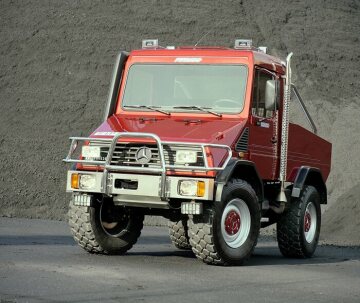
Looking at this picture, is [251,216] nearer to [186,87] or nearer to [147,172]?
[147,172]

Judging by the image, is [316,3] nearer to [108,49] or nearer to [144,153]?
[108,49]

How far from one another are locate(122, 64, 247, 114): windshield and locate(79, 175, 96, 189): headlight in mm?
1594

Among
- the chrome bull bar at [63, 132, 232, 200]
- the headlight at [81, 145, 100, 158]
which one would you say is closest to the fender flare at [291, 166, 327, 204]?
the chrome bull bar at [63, 132, 232, 200]

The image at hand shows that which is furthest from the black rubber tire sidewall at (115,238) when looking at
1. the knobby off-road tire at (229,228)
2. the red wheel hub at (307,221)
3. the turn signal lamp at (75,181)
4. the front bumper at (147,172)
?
the red wheel hub at (307,221)

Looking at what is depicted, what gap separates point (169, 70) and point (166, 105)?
61 centimetres

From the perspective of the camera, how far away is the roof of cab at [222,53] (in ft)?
44.9

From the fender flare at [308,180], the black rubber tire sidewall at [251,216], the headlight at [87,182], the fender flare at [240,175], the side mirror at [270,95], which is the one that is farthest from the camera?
the fender flare at [308,180]

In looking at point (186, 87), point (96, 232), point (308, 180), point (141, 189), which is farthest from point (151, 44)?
point (308, 180)

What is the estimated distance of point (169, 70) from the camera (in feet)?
45.7

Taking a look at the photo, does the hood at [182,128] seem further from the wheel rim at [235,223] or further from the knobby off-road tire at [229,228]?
the wheel rim at [235,223]

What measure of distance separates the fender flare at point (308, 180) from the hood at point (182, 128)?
81.1 inches

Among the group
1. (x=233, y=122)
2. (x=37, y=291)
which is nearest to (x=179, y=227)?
(x=233, y=122)

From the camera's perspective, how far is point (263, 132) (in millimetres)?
13688

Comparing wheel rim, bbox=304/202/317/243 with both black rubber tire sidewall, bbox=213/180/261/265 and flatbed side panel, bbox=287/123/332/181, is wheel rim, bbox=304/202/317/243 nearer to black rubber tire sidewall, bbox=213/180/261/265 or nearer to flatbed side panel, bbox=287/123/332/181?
flatbed side panel, bbox=287/123/332/181
